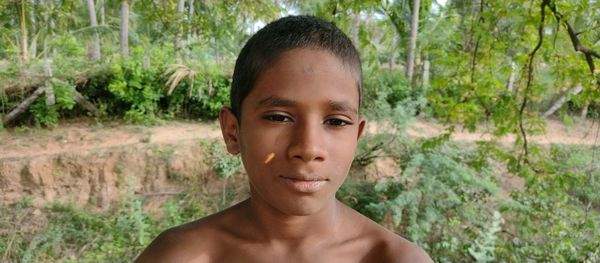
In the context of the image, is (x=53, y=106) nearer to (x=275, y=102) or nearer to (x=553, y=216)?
(x=553, y=216)

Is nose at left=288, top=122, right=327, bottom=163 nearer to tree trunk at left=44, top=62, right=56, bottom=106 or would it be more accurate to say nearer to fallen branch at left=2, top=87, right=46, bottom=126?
tree trunk at left=44, top=62, right=56, bottom=106

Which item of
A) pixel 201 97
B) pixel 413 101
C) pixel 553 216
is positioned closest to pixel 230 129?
pixel 553 216

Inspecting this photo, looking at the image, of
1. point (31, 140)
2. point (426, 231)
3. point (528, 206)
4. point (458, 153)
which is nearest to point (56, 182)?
point (31, 140)

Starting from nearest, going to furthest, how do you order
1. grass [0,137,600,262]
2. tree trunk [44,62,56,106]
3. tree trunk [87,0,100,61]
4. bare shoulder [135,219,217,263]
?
bare shoulder [135,219,217,263], grass [0,137,600,262], tree trunk [44,62,56,106], tree trunk [87,0,100,61]

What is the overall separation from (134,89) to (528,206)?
838 cm

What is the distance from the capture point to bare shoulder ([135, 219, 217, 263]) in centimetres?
115

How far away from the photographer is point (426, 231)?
18.3 ft

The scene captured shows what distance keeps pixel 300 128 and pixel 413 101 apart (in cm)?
669

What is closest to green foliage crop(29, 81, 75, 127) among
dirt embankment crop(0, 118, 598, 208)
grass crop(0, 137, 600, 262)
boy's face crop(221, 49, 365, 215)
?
dirt embankment crop(0, 118, 598, 208)

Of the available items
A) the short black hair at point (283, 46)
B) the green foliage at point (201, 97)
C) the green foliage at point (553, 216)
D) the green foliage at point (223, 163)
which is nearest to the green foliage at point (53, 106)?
the green foliage at point (201, 97)

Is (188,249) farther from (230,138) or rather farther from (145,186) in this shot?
(145,186)

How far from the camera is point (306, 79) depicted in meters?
1.00

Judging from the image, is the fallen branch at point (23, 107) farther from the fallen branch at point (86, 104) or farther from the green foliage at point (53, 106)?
the fallen branch at point (86, 104)

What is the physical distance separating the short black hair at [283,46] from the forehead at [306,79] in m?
0.02
